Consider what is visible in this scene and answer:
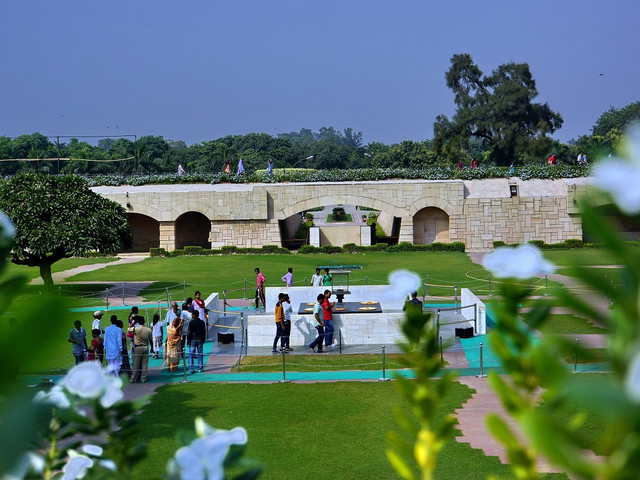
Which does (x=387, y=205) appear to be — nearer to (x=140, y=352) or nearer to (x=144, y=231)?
(x=144, y=231)

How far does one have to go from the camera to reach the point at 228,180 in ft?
129

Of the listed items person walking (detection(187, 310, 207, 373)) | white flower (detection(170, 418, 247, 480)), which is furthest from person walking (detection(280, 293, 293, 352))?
white flower (detection(170, 418, 247, 480))

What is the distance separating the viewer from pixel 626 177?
96 cm

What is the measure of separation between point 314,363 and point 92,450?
12927 mm

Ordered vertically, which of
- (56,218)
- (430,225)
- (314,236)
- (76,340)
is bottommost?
(314,236)

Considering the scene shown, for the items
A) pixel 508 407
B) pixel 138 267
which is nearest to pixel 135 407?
pixel 508 407

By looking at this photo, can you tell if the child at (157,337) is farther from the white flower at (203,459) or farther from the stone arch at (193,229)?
the stone arch at (193,229)

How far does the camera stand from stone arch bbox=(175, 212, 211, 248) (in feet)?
134

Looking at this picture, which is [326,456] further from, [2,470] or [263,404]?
[2,470]

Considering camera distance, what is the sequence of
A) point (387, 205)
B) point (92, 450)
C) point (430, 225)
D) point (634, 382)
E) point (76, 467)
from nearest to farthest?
point (634, 382)
point (76, 467)
point (92, 450)
point (387, 205)
point (430, 225)

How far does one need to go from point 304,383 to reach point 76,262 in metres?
22.6

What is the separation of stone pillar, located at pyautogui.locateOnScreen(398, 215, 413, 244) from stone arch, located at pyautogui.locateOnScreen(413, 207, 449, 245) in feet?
3.84

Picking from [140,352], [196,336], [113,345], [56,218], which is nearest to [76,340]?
[113,345]

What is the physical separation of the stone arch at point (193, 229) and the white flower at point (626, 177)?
3999 centimetres
